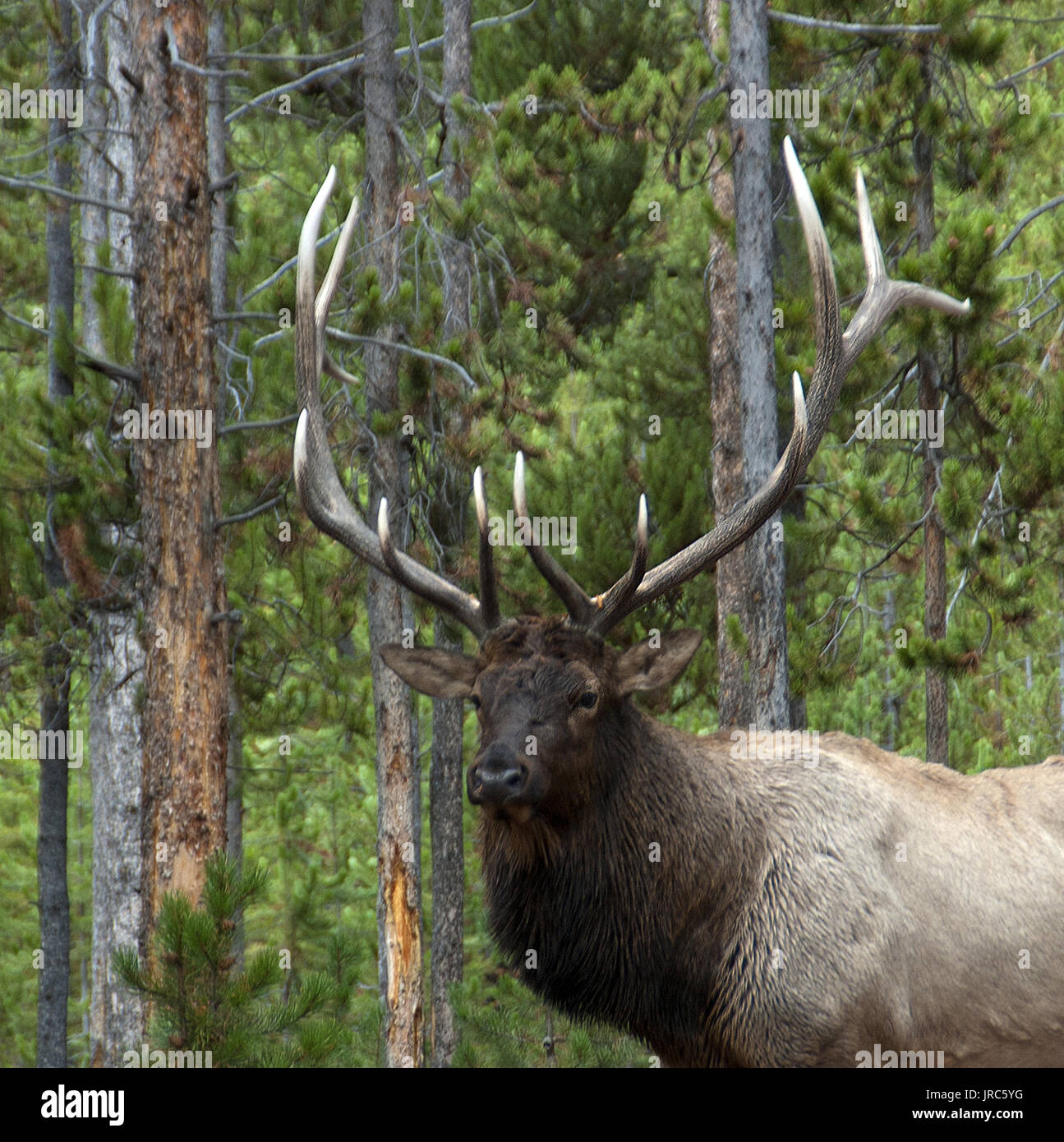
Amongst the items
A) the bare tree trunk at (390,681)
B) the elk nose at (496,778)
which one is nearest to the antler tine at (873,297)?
the elk nose at (496,778)

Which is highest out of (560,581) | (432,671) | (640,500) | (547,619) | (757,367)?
(757,367)

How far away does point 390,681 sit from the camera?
885 cm

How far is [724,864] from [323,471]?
7.26 feet

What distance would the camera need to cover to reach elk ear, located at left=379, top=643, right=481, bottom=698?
16.3 feet

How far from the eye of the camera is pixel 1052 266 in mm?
12297

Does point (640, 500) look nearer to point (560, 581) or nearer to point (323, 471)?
point (560, 581)

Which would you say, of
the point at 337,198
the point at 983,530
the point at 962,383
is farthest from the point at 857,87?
the point at 337,198

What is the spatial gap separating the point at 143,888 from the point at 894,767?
336 cm

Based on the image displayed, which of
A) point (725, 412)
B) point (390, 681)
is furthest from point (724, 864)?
point (725, 412)

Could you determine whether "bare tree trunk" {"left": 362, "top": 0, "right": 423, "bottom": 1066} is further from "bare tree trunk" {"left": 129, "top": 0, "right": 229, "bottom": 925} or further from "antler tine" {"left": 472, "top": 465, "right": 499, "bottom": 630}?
"antler tine" {"left": 472, "top": 465, "right": 499, "bottom": 630}

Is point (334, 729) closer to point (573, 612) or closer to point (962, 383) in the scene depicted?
point (962, 383)

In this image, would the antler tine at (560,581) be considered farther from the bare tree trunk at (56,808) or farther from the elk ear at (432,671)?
the bare tree trunk at (56,808)
